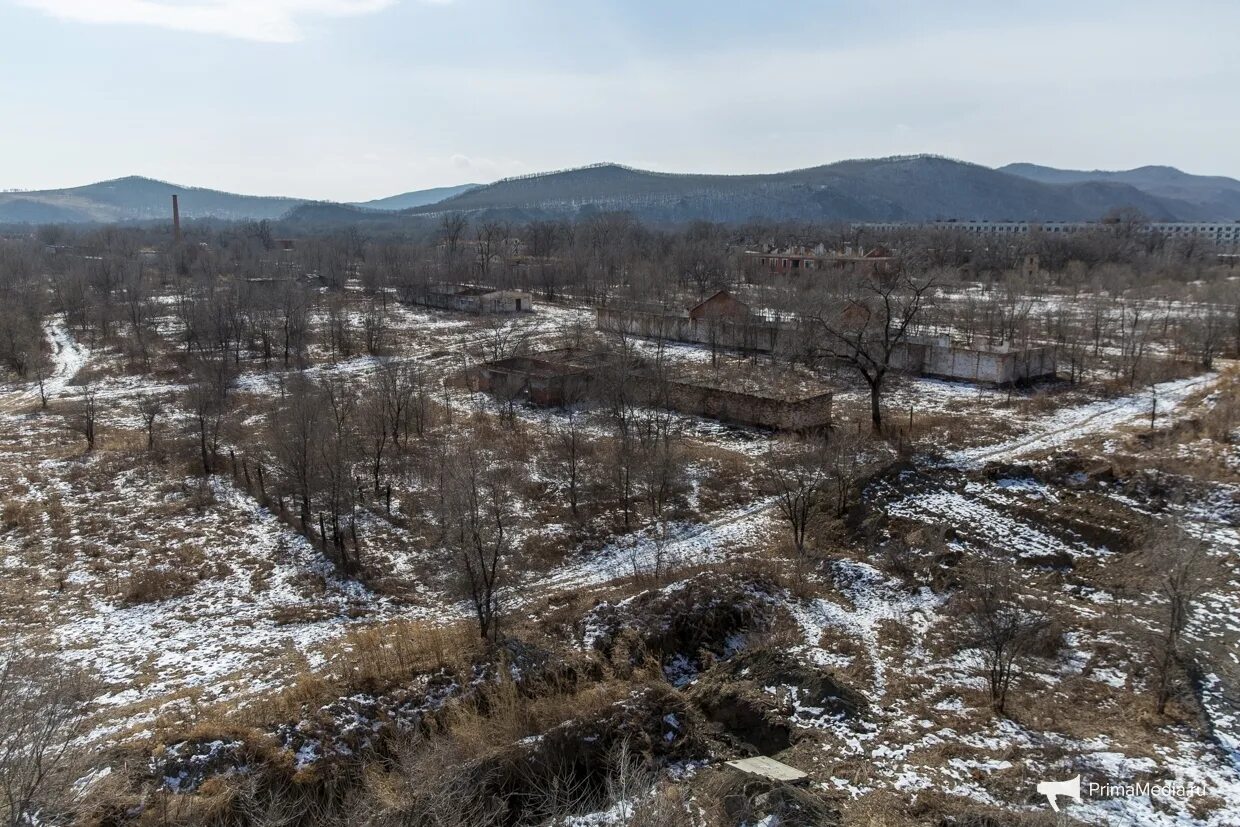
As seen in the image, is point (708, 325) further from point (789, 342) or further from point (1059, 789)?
point (1059, 789)

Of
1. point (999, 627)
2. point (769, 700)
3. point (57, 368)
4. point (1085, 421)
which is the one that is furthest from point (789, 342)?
point (57, 368)

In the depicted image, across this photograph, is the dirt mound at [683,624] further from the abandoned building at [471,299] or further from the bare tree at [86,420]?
the abandoned building at [471,299]

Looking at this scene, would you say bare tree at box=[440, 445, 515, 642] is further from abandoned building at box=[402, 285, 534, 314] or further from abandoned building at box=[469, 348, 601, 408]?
abandoned building at box=[402, 285, 534, 314]

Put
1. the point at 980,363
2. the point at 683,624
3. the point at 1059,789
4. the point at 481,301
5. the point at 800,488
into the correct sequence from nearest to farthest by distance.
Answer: the point at 1059,789 → the point at 683,624 → the point at 800,488 → the point at 980,363 → the point at 481,301

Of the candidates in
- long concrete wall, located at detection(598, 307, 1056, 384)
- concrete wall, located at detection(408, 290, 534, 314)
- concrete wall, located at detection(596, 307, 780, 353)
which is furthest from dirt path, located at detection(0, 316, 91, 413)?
long concrete wall, located at detection(598, 307, 1056, 384)

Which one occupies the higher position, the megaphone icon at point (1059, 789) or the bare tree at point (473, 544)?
the bare tree at point (473, 544)

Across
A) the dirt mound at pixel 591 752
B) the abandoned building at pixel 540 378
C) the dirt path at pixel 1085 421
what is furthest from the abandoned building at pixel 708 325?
the dirt mound at pixel 591 752

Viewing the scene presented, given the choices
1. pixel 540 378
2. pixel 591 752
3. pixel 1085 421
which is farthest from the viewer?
pixel 540 378
